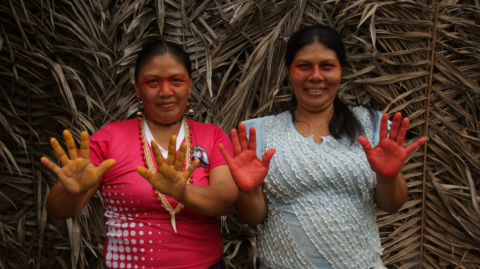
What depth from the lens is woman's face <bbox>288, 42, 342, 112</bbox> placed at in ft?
4.89

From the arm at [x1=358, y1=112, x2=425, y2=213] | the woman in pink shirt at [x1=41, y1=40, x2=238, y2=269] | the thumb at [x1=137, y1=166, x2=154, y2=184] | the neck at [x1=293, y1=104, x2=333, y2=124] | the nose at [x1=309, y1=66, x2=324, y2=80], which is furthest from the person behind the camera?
the neck at [x1=293, y1=104, x2=333, y2=124]

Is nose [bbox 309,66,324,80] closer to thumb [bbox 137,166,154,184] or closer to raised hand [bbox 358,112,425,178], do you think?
raised hand [bbox 358,112,425,178]

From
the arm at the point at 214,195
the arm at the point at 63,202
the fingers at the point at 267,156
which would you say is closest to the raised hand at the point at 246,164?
the fingers at the point at 267,156

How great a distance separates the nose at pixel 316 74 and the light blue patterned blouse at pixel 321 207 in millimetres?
255

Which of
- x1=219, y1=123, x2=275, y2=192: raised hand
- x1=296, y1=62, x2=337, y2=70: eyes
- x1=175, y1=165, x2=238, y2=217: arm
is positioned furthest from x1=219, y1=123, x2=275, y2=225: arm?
x1=296, y1=62, x2=337, y2=70: eyes

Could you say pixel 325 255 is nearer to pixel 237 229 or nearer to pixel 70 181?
pixel 237 229

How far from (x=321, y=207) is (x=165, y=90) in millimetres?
811

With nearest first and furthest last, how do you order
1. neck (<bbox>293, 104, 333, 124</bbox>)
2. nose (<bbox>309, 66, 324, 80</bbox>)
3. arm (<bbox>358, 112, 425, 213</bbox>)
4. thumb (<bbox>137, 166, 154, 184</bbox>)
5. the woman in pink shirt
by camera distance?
1. thumb (<bbox>137, 166, 154, 184</bbox>)
2. arm (<bbox>358, 112, 425, 213</bbox>)
3. the woman in pink shirt
4. nose (<bbox>309, 66, 324, 80</bbox>)
5. neck (<bbox>293, 104, 333, 124</bbox>)

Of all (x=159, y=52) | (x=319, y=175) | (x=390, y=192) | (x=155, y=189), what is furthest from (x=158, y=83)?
(x=390, y=192)

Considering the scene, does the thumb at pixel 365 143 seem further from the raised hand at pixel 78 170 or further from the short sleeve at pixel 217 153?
the raised hand at pixel 78 170

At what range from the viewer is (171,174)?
3.83 feet

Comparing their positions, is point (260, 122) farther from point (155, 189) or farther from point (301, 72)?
point (155, 189)

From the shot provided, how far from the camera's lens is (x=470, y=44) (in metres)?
1.96

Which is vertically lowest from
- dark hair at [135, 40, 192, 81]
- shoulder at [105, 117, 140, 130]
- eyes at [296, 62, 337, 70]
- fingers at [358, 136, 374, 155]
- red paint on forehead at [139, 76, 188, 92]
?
fingers at [358, 136, 374, 155]
